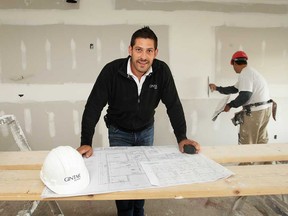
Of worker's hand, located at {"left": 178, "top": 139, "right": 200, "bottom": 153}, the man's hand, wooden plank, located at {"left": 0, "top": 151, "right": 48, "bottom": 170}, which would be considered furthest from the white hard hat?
the man's hand

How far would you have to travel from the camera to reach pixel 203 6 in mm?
3143

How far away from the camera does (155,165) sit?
1125mm

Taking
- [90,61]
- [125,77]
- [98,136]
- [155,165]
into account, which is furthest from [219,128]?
[155,165]

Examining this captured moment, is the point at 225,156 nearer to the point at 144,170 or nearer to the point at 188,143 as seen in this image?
the point at 188,143

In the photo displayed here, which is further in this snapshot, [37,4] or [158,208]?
[37,4]

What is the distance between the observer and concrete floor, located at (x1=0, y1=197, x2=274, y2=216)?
6.54ft

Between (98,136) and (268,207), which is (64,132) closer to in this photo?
(98,136)

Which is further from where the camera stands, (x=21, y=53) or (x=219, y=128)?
(x=219, y=128)

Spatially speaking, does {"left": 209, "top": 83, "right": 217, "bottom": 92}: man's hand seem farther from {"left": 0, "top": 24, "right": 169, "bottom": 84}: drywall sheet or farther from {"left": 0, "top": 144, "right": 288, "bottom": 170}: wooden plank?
{"left": 0, "top": 144, "right": 288, "bottom": 170}: wooden plank

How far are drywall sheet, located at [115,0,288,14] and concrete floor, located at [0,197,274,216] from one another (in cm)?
227

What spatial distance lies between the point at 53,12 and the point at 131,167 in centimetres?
254

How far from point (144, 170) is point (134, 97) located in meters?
0.63

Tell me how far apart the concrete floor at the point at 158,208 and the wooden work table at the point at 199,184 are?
0.87 m

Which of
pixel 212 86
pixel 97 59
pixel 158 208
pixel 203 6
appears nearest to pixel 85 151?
pixel 158 208
